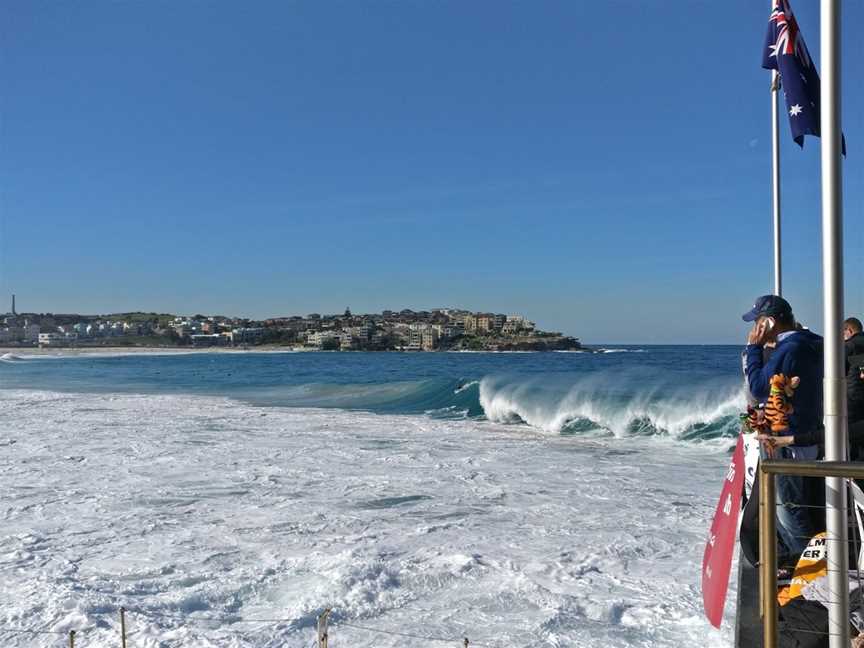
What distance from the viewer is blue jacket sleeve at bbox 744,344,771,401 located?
13.9 feet

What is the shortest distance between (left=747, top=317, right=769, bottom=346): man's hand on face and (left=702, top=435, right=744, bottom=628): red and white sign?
3.12ft

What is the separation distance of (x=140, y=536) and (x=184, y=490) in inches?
99.3

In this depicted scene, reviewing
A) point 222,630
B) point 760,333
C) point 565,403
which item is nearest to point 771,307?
point 760,333

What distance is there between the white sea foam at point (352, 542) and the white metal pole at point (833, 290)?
2276mm

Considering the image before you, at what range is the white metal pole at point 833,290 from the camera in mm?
2734

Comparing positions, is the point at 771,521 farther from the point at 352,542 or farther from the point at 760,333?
the point at 352,542

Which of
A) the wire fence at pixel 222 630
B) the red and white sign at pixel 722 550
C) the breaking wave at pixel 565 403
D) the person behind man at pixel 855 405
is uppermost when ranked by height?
the person behind man at pixel 855 405

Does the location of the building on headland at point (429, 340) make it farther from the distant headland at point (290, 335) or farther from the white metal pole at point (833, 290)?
the white metal pole at point (833, 290)

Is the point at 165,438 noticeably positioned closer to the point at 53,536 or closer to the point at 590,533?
the point at 53,536

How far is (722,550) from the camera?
332 cm

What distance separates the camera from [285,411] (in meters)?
24.2

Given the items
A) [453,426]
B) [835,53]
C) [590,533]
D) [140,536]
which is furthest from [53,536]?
[453,426]

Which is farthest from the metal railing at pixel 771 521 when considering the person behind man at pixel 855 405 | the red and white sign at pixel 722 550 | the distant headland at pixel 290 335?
the distant headland at pixel 290 335

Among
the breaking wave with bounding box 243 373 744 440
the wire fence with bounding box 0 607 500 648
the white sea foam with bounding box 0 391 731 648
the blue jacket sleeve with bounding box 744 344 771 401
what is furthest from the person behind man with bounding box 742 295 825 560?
the breaking wave with bounding box 243 373 744 440
